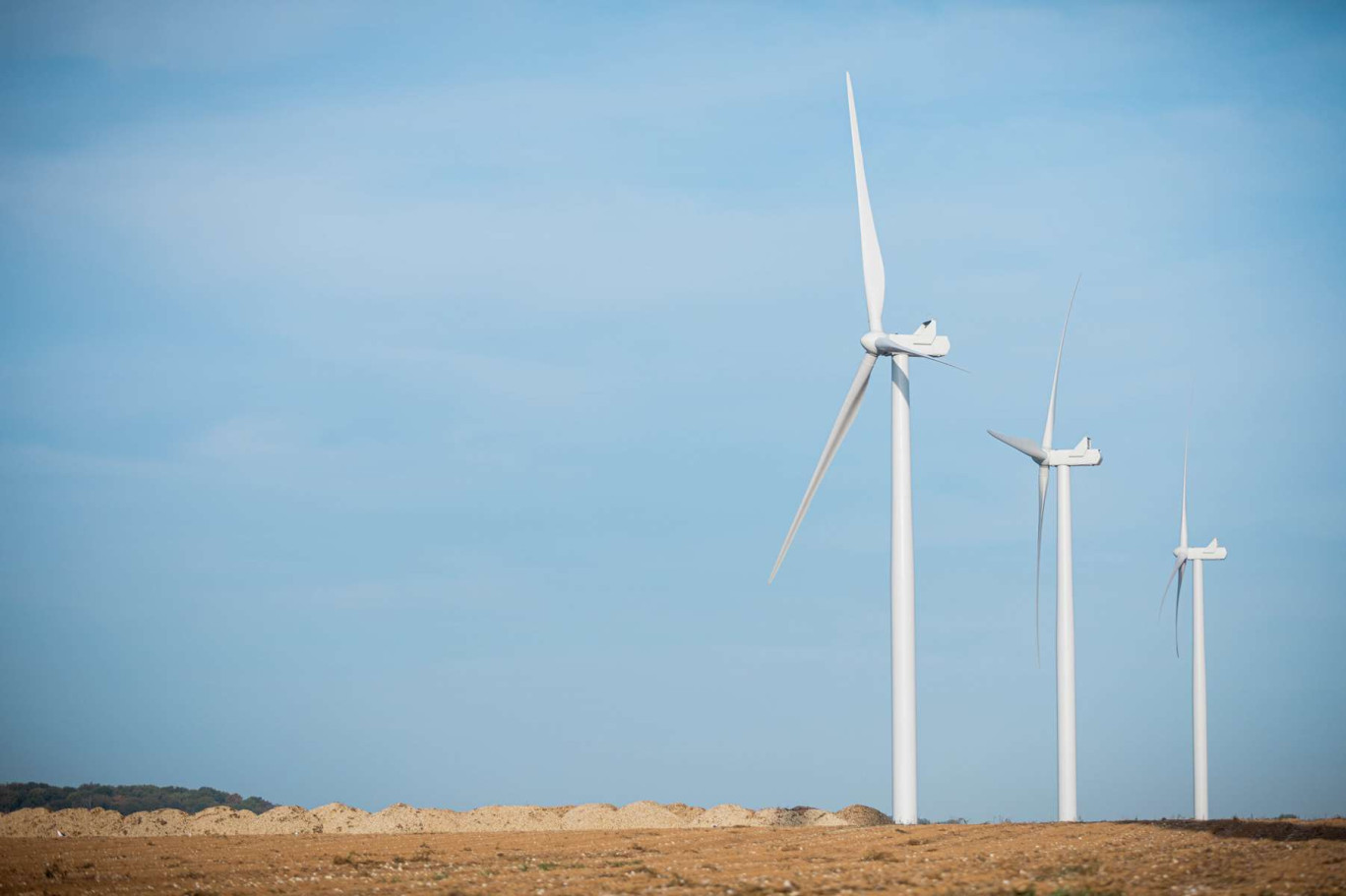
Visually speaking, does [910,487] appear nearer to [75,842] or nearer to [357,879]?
[357,879]

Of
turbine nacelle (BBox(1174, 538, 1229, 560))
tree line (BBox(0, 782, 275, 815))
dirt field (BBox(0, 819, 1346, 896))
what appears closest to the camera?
dirt field (BBox(0, 819, 1346, 896))

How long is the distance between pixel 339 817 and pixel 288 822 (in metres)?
2.32

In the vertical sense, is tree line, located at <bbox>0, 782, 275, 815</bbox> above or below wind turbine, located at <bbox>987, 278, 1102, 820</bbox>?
below

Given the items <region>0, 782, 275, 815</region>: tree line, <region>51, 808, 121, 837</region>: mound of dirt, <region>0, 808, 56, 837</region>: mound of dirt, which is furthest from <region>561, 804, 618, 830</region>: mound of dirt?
<region>0, 782, 275, 815</region>: tree line

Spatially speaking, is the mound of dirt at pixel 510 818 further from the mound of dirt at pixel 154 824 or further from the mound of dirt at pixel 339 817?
the mound of dirt at pixel 154 824

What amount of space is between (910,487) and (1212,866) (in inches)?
767

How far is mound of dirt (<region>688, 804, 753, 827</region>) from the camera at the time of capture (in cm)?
6294

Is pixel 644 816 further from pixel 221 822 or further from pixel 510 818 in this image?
pixel 221 822

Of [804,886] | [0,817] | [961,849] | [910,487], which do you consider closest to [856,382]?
[910,487]

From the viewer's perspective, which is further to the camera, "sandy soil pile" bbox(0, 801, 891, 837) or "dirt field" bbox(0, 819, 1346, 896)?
"sandy soil pile" bbox(0, 801, 891, 837)

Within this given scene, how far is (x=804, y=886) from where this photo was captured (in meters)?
35.2

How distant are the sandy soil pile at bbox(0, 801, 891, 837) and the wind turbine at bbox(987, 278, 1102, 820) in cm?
836

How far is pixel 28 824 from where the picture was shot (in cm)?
6525

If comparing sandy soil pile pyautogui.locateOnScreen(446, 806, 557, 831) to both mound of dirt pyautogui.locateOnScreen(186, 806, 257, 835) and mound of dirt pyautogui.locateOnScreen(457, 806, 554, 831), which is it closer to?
mound of dirt pyautogui.locateOnScreen(457, 806, 554, 831)
